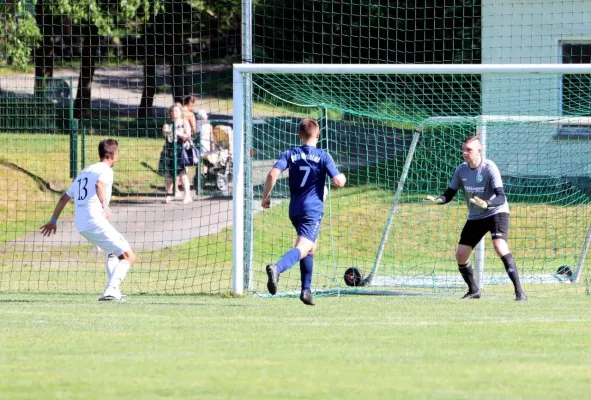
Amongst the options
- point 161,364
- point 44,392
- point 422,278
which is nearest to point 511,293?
point 422,278

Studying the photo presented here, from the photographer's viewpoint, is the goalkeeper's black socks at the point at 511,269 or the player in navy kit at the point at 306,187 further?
the goalkeeper's black socks at the point at 511,269

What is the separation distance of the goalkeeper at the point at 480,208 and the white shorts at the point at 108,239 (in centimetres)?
339

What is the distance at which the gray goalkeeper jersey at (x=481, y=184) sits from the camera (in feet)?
41.4

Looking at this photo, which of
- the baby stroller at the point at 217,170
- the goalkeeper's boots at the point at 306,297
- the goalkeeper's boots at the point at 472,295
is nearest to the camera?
the goalkeeper's boots at the point at 306,297

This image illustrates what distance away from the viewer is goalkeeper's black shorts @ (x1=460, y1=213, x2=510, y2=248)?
12.7 metres

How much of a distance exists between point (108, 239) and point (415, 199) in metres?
6.37

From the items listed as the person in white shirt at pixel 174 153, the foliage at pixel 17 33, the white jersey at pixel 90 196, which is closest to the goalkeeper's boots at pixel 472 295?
the white jersey at pixel 90 196

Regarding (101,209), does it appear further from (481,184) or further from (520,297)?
(520,297)

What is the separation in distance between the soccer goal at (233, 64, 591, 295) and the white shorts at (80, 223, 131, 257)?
145cm

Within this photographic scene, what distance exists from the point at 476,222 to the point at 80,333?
522 cm

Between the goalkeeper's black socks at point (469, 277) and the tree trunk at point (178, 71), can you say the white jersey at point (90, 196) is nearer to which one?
the tree trunk at point (178, 71)

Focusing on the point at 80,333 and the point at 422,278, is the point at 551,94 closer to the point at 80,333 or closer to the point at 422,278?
the point at 422,278

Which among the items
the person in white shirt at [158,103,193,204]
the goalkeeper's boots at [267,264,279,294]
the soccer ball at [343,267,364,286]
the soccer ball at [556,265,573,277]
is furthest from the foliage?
the goalkeeper's boots at [267,264,279,294]

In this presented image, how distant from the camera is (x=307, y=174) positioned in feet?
38.0
